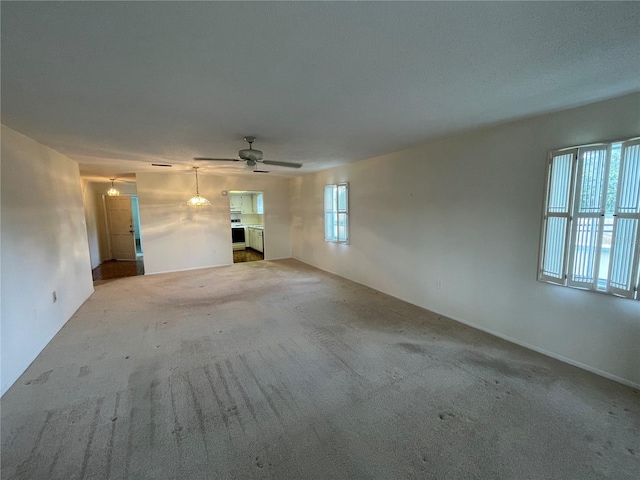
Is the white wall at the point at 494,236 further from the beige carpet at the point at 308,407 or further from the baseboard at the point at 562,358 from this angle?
the beige carpet at the point at 308,407

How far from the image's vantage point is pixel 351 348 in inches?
119

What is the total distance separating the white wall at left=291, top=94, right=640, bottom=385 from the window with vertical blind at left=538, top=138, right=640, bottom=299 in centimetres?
11

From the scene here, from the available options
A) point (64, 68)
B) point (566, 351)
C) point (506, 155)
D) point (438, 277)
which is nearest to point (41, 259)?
point (64, 68)

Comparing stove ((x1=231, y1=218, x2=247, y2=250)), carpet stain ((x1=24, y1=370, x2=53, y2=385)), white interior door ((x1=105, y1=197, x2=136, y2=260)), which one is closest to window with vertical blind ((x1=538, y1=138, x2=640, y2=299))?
carpet stain ((x1=24, y1=370, x2=53, y2=385))

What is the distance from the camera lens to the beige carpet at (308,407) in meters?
1.66

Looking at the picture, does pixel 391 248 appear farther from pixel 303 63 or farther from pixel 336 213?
pixel 303 63

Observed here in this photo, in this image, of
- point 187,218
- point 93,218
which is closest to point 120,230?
point 93,218

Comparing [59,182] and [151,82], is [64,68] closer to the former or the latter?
[151,82]

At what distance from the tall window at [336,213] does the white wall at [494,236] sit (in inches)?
25.3

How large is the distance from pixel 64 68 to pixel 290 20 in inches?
59.2

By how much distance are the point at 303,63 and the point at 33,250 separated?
365 centimetres

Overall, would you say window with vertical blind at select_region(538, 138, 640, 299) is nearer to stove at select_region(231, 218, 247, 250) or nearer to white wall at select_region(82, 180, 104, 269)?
stove at select_region(231, 218, 247, 250)

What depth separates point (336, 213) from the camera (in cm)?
616

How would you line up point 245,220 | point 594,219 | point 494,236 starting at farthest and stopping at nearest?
point 245,220 < point 494,236 < point 594,219
